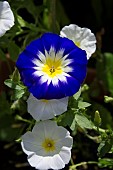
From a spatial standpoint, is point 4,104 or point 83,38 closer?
point 83,38

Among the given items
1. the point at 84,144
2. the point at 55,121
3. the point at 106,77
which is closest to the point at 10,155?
the point at 84,144

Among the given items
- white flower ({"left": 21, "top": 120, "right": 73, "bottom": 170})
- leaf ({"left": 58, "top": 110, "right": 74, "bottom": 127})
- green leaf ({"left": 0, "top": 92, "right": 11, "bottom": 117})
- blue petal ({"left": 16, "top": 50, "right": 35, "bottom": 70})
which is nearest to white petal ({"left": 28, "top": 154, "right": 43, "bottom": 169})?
white flower ({"left": 21, "top": 120, "right": 73, "bottom": 170})

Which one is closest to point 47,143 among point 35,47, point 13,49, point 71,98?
point 71,98

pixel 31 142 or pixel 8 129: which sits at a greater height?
pixel 31 142

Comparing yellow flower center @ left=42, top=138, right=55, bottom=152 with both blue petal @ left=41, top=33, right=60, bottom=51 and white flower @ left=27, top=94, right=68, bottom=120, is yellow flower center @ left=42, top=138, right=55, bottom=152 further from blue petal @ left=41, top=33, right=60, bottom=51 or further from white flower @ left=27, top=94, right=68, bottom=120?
blue petal @ left=41, top=33, right=60, bottom=51

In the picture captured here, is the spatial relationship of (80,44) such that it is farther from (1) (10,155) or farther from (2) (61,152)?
(1) (10,155)

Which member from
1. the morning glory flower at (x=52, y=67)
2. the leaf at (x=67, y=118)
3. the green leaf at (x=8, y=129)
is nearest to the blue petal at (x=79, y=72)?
the morning glory flower at (x=52, y=67)

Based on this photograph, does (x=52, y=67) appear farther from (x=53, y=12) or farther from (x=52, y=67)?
(x=53, y=12)
